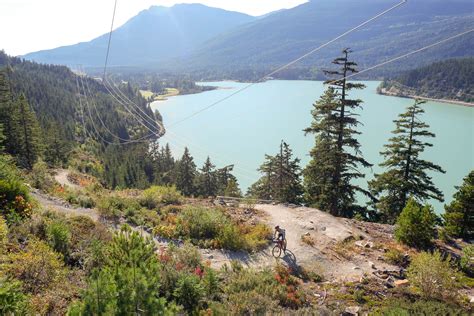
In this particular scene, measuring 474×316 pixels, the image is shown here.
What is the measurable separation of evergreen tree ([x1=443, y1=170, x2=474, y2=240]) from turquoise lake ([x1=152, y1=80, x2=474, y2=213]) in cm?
2804

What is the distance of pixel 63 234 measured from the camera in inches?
357

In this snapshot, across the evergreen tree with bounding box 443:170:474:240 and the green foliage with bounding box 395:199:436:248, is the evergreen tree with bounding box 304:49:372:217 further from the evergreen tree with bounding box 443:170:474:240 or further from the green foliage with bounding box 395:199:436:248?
the green foliage with bounding box 395:199:436:248

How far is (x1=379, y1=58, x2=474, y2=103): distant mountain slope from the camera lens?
387 feet

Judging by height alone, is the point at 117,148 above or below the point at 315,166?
below

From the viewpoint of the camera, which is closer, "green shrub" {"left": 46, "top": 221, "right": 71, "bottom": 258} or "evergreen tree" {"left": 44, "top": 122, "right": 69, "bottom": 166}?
"green shrub" {"left": 46, "top": 221, "right": 71, "bottom": 258}

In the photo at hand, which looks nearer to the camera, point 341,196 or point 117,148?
point 341,196

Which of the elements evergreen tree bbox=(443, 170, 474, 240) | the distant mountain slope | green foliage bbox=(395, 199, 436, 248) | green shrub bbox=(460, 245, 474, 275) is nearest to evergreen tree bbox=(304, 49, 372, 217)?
evergreen tree bbox=(443, 170, 474, 240)

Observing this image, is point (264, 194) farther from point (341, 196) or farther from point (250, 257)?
point (250, 257)

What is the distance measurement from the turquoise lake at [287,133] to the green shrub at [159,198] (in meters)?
35.0

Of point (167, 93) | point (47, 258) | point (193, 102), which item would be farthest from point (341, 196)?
point (167, 93)

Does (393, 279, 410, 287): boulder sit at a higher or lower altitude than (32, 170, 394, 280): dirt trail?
higher

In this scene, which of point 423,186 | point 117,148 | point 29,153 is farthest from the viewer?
point 117,148

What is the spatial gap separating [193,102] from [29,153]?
135m

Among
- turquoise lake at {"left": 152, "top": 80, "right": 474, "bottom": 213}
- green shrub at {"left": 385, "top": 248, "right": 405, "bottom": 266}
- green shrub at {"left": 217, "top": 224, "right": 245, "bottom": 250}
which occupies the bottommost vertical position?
turquoise lake at {"left": 152, "top": 80, "right": 474, "bottom": 213}
